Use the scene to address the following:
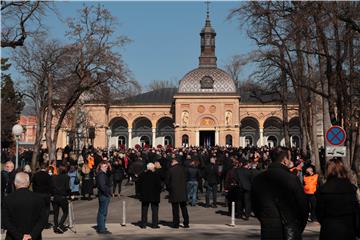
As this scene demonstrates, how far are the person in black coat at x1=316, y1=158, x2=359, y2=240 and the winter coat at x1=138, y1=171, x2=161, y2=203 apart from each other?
874 cm

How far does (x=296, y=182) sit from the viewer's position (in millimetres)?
7914

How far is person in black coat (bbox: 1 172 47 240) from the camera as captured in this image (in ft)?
26.5

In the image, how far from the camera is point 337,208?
27.4ft

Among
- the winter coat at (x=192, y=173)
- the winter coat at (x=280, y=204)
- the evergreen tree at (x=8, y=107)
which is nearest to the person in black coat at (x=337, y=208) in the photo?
the winter coat at (x=280, y=204)

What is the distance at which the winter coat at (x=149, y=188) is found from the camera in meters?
16.8

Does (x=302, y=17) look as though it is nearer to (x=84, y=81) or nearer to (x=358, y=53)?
(x=358, y=53)

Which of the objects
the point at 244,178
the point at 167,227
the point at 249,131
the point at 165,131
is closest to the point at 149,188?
the point at 167,227

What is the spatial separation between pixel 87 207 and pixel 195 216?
4878 millimetres

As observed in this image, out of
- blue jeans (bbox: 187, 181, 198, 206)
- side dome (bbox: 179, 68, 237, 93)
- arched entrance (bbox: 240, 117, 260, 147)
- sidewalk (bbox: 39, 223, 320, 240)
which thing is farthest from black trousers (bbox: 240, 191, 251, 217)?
arched entrance (bbox: 240, 117, 260, 147)

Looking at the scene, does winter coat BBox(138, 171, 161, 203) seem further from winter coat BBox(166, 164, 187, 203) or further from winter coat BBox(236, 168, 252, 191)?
winter coat BBox(236, 168, 252, 191)

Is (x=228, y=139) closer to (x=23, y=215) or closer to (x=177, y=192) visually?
(x=177, y=192)

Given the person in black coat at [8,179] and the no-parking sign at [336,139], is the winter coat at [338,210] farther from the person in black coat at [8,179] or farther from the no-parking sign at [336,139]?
the person in black coat at [8,179]

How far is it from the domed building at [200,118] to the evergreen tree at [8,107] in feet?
38.2

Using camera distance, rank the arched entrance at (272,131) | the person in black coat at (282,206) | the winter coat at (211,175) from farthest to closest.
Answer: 1. the arched entrance at (272,131)
2. the winter coat at (211,175)
3. the person in black coat at (282,206)
